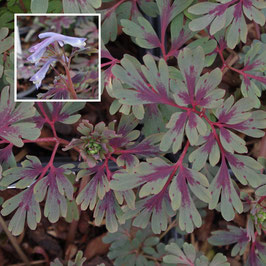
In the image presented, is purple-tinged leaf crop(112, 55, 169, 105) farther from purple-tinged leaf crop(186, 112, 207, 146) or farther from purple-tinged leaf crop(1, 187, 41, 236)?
purple-tinged leaf crop(1, 187, 41, 236)

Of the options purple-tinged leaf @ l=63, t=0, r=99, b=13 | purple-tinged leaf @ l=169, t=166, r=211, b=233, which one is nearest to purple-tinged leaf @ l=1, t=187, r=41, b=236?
purple-tinged leaf @ l=169, t=166, r=211, b=233

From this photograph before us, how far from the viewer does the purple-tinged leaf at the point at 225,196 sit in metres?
0.78

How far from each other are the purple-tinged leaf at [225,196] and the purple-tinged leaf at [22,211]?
412 millimetres

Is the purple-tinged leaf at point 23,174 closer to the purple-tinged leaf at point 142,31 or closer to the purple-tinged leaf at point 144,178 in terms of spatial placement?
the purple-tinged leaf at point 144,178


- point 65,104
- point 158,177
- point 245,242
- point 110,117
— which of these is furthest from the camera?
point 110,117

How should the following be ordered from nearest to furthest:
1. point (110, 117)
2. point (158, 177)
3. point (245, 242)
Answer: point (158, 177)
point (245, 242)
point (110, 117)

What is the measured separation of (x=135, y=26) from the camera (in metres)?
0.84

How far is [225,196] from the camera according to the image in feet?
2.61

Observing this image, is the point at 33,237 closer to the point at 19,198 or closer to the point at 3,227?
the point at 3,227

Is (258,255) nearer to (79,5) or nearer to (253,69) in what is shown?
(253,69)

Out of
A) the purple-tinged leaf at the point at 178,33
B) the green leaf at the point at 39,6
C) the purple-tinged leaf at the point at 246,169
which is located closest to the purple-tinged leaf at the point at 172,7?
the purple-tinged leaf at the point at 178,33

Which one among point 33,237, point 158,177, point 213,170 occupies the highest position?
point 158,177

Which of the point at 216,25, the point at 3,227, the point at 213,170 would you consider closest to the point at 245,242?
the point at 213,170

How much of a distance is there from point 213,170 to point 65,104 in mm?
479
